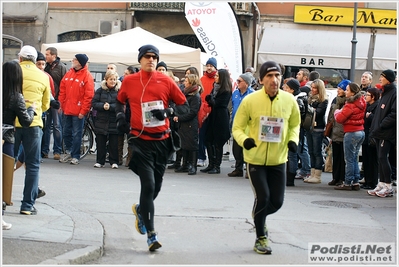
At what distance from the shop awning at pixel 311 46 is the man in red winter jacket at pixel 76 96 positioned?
15.0 m

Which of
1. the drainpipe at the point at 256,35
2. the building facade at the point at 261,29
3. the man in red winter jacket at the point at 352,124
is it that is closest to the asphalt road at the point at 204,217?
the man in red winter jacket at the point at 352,124

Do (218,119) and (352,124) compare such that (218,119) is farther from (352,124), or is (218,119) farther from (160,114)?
(160,114)

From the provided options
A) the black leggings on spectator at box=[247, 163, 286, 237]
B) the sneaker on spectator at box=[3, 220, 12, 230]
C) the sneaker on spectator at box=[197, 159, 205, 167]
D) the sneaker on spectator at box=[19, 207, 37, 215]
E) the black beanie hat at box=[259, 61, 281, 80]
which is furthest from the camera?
the sneaker on spectator at box=[197, 159, 205, 167]

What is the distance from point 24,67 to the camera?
369 inches

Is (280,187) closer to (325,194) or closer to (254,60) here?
(325,194)

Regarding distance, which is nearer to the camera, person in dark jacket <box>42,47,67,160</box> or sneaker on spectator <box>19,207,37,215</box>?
sneaker on spectator <box>19,207,37,215</box>

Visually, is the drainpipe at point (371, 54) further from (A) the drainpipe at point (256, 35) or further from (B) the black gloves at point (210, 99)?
(B) the black gloves at point (210, 99)

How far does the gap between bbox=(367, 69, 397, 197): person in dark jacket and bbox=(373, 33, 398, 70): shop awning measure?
668 inches

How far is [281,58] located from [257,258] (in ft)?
73.1

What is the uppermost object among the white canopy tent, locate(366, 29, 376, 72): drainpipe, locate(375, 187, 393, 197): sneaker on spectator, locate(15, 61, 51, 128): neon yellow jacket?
locate(366, 29, 376, 72): drainpipe

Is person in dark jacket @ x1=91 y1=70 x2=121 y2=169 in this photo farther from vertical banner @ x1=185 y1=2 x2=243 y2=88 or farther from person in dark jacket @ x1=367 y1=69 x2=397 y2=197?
vertical banner @ x1=185 y1=2 x2=243 y2=88

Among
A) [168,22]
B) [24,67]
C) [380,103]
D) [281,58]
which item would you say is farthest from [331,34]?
[24,67]

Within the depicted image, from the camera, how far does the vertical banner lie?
69.3 feet

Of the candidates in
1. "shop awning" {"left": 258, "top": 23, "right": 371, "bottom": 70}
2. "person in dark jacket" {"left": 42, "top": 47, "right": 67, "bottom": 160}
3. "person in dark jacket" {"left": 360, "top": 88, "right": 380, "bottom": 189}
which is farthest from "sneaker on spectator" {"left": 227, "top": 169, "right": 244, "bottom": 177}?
"shop awning" {"left": 258, "top": 23, "right": 371, "bottom": 70}
